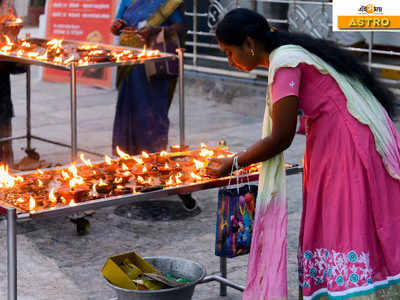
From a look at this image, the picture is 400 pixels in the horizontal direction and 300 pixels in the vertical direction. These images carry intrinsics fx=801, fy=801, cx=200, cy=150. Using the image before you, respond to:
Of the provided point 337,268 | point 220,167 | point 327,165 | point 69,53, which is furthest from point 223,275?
point 69,53

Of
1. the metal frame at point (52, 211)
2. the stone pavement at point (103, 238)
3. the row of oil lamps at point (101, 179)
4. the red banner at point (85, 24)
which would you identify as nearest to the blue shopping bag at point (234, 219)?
the metal frame at point (52, 211)

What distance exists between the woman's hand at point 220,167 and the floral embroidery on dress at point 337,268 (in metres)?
0.48

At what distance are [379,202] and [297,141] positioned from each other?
5.00m

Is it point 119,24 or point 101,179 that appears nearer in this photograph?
point 101,179

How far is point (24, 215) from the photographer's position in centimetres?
328

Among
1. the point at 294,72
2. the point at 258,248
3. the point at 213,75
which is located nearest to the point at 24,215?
the point at 258,248

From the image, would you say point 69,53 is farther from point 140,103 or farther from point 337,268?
point 337,268

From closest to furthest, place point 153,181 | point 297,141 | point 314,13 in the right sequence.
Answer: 1. point 153,181
2. point 297,141
3. point 314,13

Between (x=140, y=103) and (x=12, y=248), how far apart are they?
3622 mm

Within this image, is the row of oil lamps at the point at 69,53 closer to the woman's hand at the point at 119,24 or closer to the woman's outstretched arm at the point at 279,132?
the woman's hand at the point at 119,24

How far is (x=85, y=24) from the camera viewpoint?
33.3 feet

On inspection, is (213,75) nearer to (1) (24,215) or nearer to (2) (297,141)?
(2) (297,141)

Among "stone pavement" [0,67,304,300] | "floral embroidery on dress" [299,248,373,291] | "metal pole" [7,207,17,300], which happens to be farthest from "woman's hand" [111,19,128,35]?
"floral embroidery on dress" [299,248,373,291]

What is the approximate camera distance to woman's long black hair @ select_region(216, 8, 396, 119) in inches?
127
